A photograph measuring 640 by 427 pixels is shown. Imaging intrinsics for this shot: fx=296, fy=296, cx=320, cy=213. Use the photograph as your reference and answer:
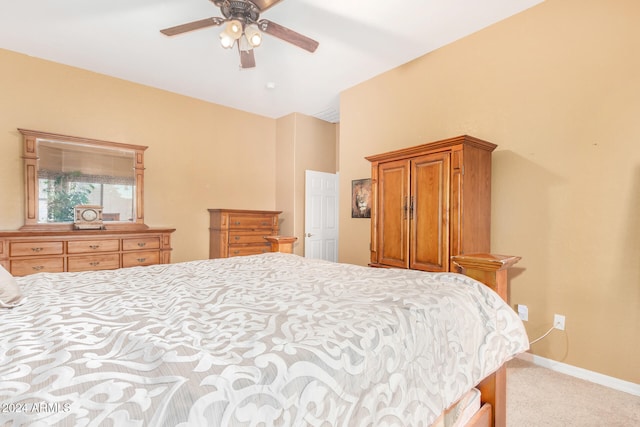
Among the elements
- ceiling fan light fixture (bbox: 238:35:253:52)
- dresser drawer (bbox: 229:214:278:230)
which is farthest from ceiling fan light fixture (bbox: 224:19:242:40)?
dresser drawer (bbox: 229:214:278:230)

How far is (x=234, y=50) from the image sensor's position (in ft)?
10.8

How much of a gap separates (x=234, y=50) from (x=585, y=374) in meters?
4.36

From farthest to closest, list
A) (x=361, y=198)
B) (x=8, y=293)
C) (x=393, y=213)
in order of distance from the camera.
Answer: (x=361, y=198) → (x=393, y=213) → (x=8, y=293)

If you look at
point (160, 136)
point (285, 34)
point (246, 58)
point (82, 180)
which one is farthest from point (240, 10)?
point (82, 180)

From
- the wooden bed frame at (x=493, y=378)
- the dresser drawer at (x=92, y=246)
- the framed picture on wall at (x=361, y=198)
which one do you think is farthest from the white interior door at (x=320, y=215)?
the wooden bed frame at (x=493, y=378)

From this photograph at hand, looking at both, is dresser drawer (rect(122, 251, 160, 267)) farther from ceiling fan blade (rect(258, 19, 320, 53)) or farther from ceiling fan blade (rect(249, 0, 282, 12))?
ceiling fan blade (rect(249, 0, 282, 12))

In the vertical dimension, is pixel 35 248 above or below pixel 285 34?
below

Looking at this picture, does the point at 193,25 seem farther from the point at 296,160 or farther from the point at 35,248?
the point at 296,160

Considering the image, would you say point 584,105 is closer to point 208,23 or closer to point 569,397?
point 569,397

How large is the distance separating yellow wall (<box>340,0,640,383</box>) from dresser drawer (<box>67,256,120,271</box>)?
4096mm

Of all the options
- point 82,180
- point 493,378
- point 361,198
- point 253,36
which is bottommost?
point 493,378

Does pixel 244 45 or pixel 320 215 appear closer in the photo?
pixel 244 45

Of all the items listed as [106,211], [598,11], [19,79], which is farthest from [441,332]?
[19,79]

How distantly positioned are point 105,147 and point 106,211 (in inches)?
32.6
